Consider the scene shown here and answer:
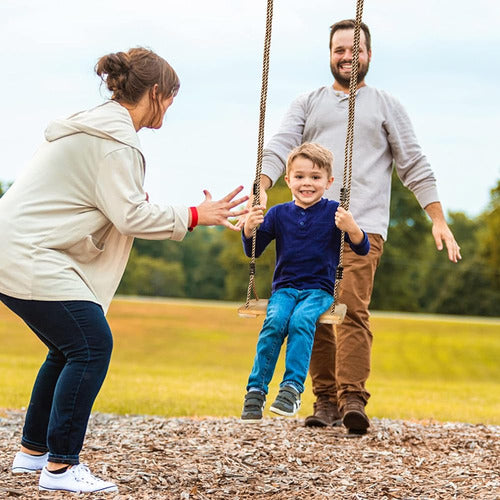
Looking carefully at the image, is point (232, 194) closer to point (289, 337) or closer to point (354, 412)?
point (289, 337)

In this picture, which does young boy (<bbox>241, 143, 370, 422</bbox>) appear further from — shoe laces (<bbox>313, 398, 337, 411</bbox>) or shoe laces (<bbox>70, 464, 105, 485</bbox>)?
shoe laces (<bbox>313, 398, 337, 411</bbox>)

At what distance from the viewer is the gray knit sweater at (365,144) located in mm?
5855

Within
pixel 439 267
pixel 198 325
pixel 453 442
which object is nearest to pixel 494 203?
pixel 439 267

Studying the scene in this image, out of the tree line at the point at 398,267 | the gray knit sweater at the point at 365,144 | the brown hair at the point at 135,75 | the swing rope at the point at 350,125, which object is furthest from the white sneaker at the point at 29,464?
the tree line at the point at 398,267

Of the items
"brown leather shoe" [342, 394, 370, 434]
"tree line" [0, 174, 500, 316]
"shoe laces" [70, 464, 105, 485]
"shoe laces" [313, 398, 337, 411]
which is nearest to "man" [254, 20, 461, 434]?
"brown leather shoe" [342, 394, 370, 434]

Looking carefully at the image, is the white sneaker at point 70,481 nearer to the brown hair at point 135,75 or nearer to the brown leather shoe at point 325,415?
the brown hair at point 135,75

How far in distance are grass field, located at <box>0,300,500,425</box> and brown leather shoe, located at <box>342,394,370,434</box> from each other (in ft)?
10.6

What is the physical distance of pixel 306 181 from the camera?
4988 millimetres

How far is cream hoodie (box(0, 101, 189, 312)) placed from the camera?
3.84m

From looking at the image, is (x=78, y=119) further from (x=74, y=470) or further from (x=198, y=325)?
(x=198, y=325)

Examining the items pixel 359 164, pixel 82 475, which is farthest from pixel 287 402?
pixel 359 164

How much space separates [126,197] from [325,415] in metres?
3.38

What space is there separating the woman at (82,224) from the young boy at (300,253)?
0.89m

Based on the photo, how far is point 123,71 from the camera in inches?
160
